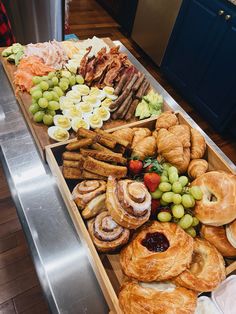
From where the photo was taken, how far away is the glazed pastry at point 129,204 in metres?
1.01

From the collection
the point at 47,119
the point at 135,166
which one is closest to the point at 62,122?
the point at 47,119

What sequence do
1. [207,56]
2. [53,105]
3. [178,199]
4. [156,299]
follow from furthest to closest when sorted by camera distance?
[207,56]
[53,105]
[178,199]
[156,299]

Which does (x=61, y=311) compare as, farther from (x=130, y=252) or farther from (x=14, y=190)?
(x=14, y=190)

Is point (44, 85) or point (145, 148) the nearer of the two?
point (145, 148)

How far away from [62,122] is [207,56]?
6.91ft

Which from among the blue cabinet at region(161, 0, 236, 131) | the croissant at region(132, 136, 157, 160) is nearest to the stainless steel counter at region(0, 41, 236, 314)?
the croissant at region(132, 136, 157, 160)

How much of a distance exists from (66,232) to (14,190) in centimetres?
36

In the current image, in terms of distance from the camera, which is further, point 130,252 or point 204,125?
point 204,125

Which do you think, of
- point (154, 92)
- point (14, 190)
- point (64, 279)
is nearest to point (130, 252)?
point (64, 279)

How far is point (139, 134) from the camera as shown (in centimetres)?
145

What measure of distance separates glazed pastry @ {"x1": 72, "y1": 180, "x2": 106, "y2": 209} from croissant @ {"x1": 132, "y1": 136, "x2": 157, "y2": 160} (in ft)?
0.90

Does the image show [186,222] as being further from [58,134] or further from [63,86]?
[63,86]

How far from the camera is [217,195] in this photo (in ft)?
3.59

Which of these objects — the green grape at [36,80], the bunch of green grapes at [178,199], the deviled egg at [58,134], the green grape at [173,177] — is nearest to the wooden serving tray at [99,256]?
the deviled egg at [58,134]
